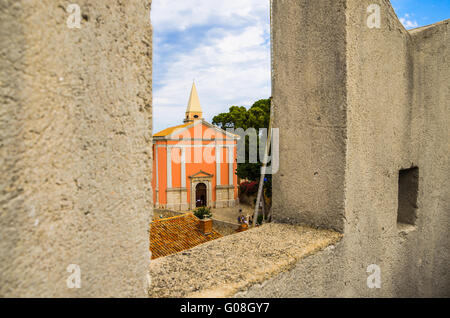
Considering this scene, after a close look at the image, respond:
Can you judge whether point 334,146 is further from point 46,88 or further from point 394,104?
point 46,88

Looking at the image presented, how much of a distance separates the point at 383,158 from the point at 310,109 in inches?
27.6

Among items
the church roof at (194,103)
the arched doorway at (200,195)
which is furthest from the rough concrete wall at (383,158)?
the church roof at (194,103)

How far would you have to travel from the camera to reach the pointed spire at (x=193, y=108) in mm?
33725

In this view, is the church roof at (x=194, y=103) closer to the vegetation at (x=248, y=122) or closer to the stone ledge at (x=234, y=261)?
the vegetation at (x=248, y=122)

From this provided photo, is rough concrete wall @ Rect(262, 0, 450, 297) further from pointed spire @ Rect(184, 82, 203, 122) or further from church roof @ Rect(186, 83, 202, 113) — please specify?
church roof @ Rect(186, 83, 202, 113)

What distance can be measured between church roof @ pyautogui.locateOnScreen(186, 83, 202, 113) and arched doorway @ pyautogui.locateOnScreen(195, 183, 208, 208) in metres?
12.2

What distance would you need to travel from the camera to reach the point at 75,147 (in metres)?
0.92

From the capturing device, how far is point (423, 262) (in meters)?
2.81

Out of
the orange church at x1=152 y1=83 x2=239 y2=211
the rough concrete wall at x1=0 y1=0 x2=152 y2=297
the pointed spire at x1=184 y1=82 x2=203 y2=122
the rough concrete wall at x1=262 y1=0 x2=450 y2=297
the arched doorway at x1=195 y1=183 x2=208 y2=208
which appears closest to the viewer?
the rough concrete wall at x1=0 y1=0 x2=152 y2=297

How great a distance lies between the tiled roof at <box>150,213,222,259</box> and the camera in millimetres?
9093

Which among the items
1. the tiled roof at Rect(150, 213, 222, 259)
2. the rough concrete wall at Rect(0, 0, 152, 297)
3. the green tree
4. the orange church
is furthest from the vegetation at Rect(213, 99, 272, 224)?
the rough concrete wall at Rect(0, 0, 152, 297)
